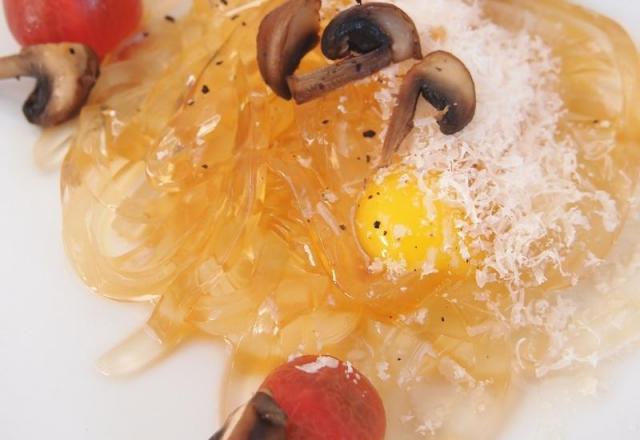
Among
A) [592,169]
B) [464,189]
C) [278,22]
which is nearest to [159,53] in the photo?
[278,22]

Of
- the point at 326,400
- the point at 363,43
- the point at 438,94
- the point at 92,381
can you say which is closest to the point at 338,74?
the point at 363,43

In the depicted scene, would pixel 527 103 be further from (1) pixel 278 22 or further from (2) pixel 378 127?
(1) pixel 278 22

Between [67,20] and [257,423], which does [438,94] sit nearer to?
[257,423]

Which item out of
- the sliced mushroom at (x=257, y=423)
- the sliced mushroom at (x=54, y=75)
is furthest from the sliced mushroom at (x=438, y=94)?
the sliced mushroom at (x=54, y=75)

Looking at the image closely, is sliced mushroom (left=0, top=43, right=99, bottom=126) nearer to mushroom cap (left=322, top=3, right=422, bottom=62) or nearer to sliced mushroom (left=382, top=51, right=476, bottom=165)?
mushroom cap (left=322, top=3, right=422, bottom=62)

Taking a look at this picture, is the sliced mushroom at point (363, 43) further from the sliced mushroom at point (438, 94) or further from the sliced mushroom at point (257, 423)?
the sliced mushroom at point (257, 423)
